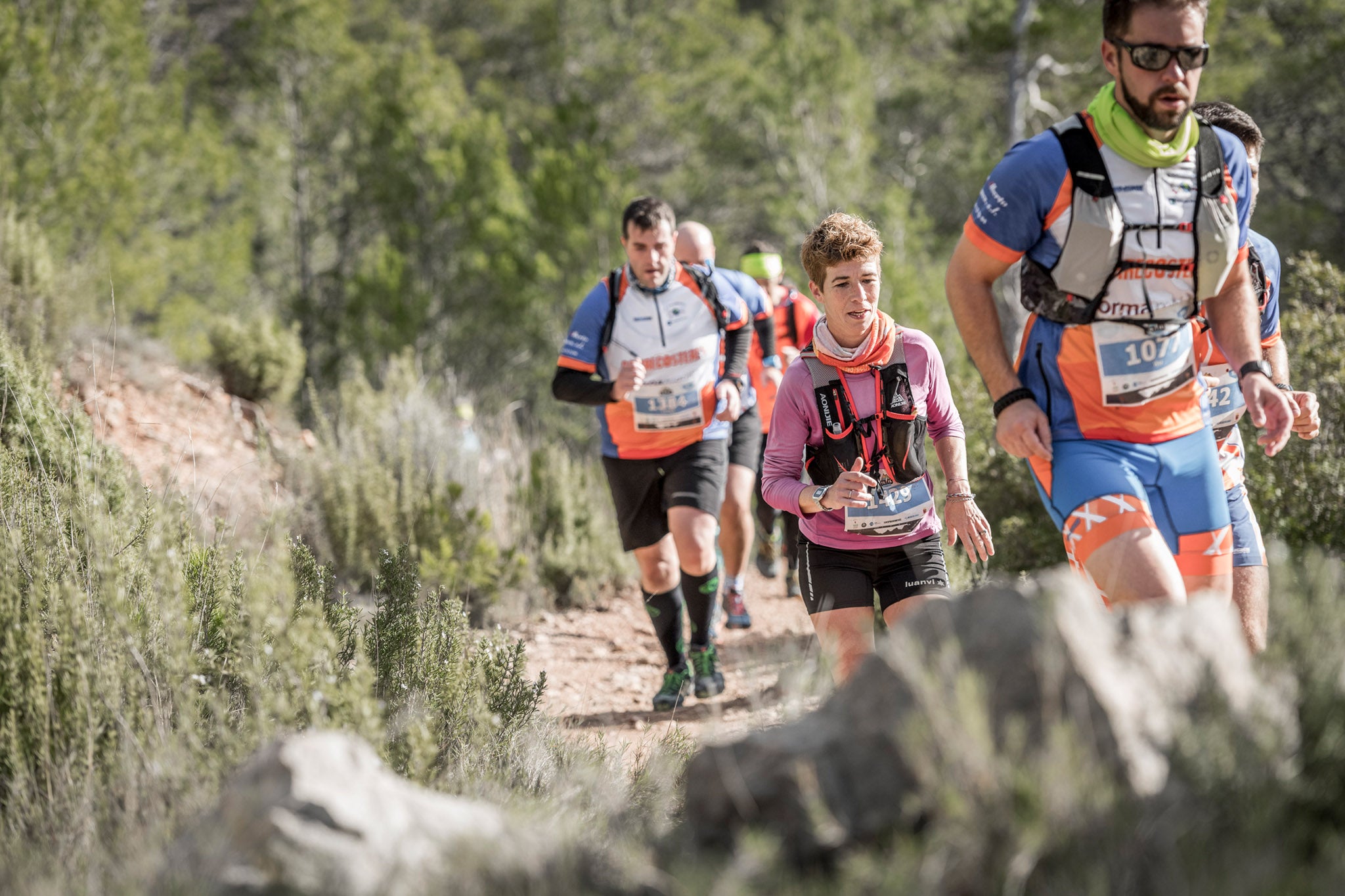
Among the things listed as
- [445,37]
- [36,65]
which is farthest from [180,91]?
[445,37]

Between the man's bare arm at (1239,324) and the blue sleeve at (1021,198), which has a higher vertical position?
the blue sleeve at (1021,198)

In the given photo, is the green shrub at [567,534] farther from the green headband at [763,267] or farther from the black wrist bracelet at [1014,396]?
the black wrist bracelet at [1014,396]

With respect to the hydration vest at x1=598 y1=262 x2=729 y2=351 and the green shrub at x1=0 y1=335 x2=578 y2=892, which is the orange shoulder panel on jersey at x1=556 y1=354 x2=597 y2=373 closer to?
the hydration vest at x1=598 y1=262 x2=729 y2=351

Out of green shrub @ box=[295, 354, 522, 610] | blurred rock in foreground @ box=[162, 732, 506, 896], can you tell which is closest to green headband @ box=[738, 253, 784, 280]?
green shrub @ box=[295, 354, 522, 610]

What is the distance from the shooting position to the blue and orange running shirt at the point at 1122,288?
91.7 inches

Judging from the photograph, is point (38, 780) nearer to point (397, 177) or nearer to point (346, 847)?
→ point (346, 847)

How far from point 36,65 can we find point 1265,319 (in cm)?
1179

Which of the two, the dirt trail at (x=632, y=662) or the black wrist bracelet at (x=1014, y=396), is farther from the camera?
the dirt trail at (x=632, y=662)

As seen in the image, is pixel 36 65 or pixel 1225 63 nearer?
pixel 36 65

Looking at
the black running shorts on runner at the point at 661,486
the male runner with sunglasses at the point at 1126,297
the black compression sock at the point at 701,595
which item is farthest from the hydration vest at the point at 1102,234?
the black compression sock at the point at 701,595

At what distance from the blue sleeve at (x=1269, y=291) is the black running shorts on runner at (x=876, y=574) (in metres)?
1.24

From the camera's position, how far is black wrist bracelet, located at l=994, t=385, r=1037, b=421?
7.97 feet

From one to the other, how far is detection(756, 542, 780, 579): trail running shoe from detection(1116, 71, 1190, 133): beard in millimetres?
4986

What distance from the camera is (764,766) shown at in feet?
5.72
